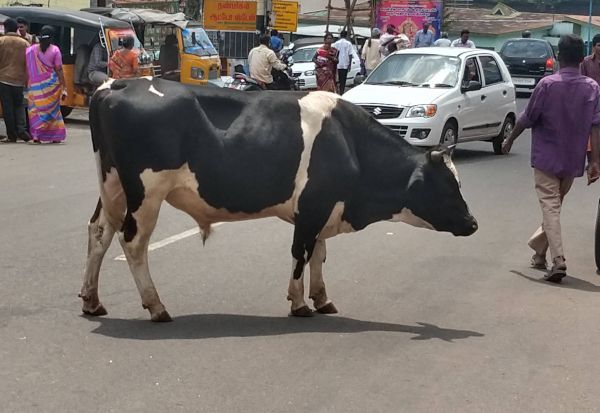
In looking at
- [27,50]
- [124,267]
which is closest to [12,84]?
[27,50]

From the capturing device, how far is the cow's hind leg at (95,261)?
288 inches

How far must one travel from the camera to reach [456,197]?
7.70 m

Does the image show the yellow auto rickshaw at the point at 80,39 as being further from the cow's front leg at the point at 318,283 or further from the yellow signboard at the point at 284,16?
the yellow signboard at the point at 284,16

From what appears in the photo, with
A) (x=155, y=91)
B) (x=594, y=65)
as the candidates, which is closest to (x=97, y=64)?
(x=594, y=65)

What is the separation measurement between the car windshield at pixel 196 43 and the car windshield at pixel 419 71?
6.75 meters

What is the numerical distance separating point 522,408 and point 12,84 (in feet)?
45.7

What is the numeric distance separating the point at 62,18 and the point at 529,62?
→ 18206 mm

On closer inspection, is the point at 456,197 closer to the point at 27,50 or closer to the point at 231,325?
the point at 231,325

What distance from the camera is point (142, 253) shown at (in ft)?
23.7

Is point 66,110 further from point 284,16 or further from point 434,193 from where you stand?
point 434,193

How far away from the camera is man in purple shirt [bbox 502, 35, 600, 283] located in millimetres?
9148

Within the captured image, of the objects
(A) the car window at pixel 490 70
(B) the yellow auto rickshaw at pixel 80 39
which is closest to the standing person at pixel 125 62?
(B) the yellow auto rickshaw at pixel 80 39

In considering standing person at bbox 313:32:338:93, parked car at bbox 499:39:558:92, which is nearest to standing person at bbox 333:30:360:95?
standing person at bbox 313:32:338:93

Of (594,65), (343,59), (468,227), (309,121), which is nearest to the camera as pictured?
(309,121)
